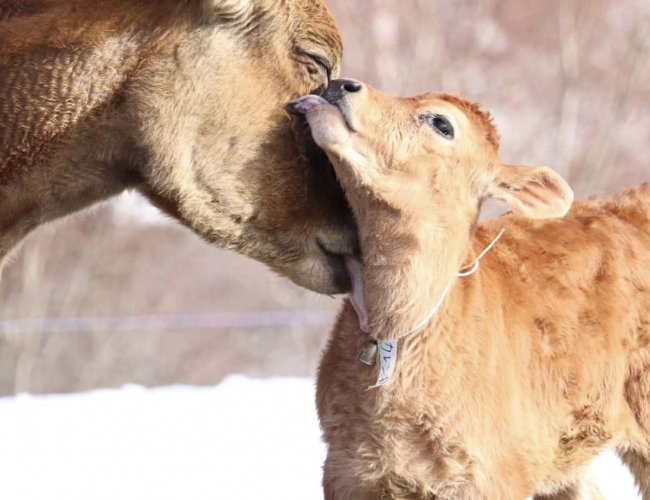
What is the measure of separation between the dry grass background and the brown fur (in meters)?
13.6

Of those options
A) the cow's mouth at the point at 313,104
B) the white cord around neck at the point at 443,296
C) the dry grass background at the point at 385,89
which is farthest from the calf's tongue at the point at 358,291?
the dry grass background at the point at 385,89

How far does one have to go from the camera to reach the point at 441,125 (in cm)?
A: 473

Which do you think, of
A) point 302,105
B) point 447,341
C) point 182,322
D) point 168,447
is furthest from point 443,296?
point 182,322

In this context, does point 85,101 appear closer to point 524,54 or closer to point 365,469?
point 365,469

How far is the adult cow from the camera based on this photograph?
12.5 feet

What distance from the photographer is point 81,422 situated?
8.14m

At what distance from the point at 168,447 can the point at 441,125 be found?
3520 millimetres

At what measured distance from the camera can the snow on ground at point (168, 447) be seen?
679 centimetres

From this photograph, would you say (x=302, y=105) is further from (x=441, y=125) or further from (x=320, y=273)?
(x=441, y=125)

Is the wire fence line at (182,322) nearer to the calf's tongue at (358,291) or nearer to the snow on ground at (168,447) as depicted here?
the snow on ground at (168,447)

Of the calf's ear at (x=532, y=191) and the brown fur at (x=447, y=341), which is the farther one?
the calf's ear at (x=532, y=191)

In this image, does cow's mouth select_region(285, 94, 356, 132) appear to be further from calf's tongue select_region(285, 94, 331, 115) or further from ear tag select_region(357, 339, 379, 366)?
ear tag select_region(357, 339, 379, 366)

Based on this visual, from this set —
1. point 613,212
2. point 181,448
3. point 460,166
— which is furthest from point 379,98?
point 181,448

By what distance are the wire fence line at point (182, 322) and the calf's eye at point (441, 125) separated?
26.4ft
